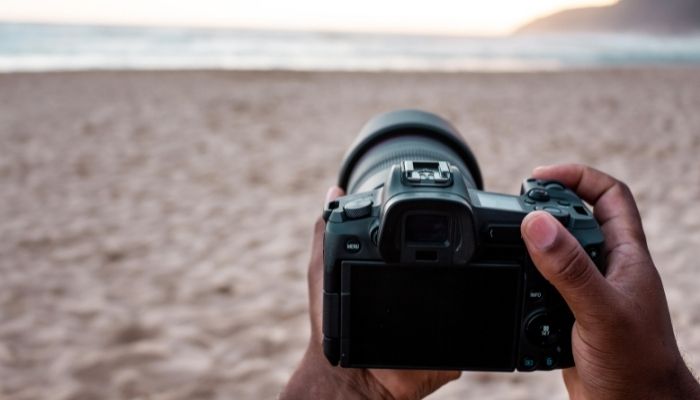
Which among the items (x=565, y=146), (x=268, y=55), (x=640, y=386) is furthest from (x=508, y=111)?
(x=268, y=55)

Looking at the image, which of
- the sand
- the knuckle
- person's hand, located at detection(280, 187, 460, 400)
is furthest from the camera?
the sand

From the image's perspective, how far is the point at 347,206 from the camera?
77cm

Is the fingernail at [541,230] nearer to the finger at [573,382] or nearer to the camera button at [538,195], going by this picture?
the camera button at [538,195]

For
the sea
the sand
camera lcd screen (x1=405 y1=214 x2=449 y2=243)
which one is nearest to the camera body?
camera lcd screen (x1=405 y1=214 x2=449 y2=243)

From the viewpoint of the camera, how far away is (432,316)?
783mm

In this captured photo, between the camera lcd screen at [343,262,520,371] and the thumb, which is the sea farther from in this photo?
the thumb

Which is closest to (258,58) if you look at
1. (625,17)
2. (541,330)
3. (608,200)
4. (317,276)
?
(317,276)

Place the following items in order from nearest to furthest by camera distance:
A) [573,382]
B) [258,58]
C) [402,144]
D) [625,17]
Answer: [573,382] → [402,144] → [258,58] → [625,17]

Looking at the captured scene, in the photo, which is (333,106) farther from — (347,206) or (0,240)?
(347,206)

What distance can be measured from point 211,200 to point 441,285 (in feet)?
7.59

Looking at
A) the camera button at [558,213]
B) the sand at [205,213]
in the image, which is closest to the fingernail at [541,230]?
the camera button at [558,213]

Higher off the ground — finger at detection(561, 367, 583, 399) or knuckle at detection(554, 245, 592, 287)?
knuckle at detection(554, 245, 592, 287)

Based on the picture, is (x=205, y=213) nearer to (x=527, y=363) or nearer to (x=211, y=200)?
(x=211, y=200)

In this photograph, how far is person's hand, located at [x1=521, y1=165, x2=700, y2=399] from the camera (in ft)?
2.15
